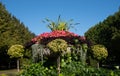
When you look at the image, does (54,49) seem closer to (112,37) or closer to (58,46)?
(58,46)

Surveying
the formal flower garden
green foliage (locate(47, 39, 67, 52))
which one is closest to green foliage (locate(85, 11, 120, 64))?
the formal flower garden

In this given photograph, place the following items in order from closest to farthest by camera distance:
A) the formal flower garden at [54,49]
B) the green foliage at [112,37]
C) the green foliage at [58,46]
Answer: the formal flower garden at [54,49] < the green foliage at [58,46] < the green foliage at [112,37]

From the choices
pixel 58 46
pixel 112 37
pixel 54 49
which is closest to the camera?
pixel 58 46

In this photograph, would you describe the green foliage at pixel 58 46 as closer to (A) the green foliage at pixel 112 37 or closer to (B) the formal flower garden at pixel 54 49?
(B) the formal flower garden at pixel 54 49

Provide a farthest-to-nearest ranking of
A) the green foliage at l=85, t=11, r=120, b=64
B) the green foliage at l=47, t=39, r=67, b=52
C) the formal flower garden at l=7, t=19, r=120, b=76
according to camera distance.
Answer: the green foliage at l=85, t=11, r=120, b=64, the green foliage at l=47, t=39, r=67, b=52, the formal flower garden at l=7, t=19, r=120, b=76

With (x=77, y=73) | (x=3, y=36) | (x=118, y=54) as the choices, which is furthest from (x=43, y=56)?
(x=118, y=54)

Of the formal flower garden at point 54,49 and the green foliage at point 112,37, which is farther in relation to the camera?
the green foliage at point 112,37

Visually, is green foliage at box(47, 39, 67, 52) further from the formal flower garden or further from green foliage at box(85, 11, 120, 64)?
green foliage at box(85, 11, 120, 64)

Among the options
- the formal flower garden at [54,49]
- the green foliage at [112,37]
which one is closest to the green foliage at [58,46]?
the formal flower garden at [54,49]

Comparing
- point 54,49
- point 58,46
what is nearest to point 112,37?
point 54,49

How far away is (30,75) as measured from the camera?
12.5m

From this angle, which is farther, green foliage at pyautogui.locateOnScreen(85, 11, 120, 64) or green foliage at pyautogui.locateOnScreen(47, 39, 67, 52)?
green foliage at pyautogui.locateOnScreen(85, 11, 120, 64)

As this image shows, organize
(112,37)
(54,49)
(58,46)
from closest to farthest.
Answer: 1. (58,46)
2. (54,49)
3. (112,37)

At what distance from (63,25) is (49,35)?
256 centimetres
